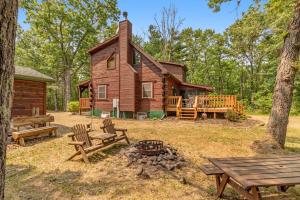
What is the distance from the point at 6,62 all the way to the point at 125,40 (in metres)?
15.3

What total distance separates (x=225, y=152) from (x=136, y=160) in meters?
3.28

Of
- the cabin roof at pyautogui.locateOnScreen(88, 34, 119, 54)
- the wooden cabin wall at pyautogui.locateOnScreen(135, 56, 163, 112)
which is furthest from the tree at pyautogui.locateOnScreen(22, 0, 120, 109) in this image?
the wooden cabin wall at pyautogui.locateOnScreen(135, 56, 163, 112)

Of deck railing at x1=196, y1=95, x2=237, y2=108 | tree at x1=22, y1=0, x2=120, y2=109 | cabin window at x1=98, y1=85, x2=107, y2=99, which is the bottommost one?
deck railing at x1=196, y1=95, x2=237, y2=108

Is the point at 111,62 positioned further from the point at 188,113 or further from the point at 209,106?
the point at 209,106

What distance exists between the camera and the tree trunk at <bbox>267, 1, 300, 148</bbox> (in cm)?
689

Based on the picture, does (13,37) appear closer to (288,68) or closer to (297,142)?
(288,68)

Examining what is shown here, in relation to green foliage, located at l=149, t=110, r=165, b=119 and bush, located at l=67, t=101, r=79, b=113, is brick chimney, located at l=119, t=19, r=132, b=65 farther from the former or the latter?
bush, located at l=67, t=101, r=79, b=113

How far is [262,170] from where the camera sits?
313 centimetres

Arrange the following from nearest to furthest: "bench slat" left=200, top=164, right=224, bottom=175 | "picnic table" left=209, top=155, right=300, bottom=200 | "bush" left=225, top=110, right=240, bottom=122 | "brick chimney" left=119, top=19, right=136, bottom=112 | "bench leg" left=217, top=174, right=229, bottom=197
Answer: "picnic table" left=209, top=155, right=300, bottom=200, "bench leg" left=217, top=174, right=229, bottom=197, "bench slat" left=200, top=164, right=224, bottom=175, "bush" left=225, top=110, right=240, bottom=122, "brick chimney" left=119, top=19, right=136, bottom=112

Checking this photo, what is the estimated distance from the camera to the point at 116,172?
16.6ft

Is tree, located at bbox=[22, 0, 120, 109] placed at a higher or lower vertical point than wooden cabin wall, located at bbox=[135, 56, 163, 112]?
higher

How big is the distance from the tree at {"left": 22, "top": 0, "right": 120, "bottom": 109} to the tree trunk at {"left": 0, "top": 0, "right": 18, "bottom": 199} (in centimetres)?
2461

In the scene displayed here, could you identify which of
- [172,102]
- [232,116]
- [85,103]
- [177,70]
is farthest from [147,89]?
[85,103]

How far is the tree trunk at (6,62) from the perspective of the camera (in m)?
1.65
